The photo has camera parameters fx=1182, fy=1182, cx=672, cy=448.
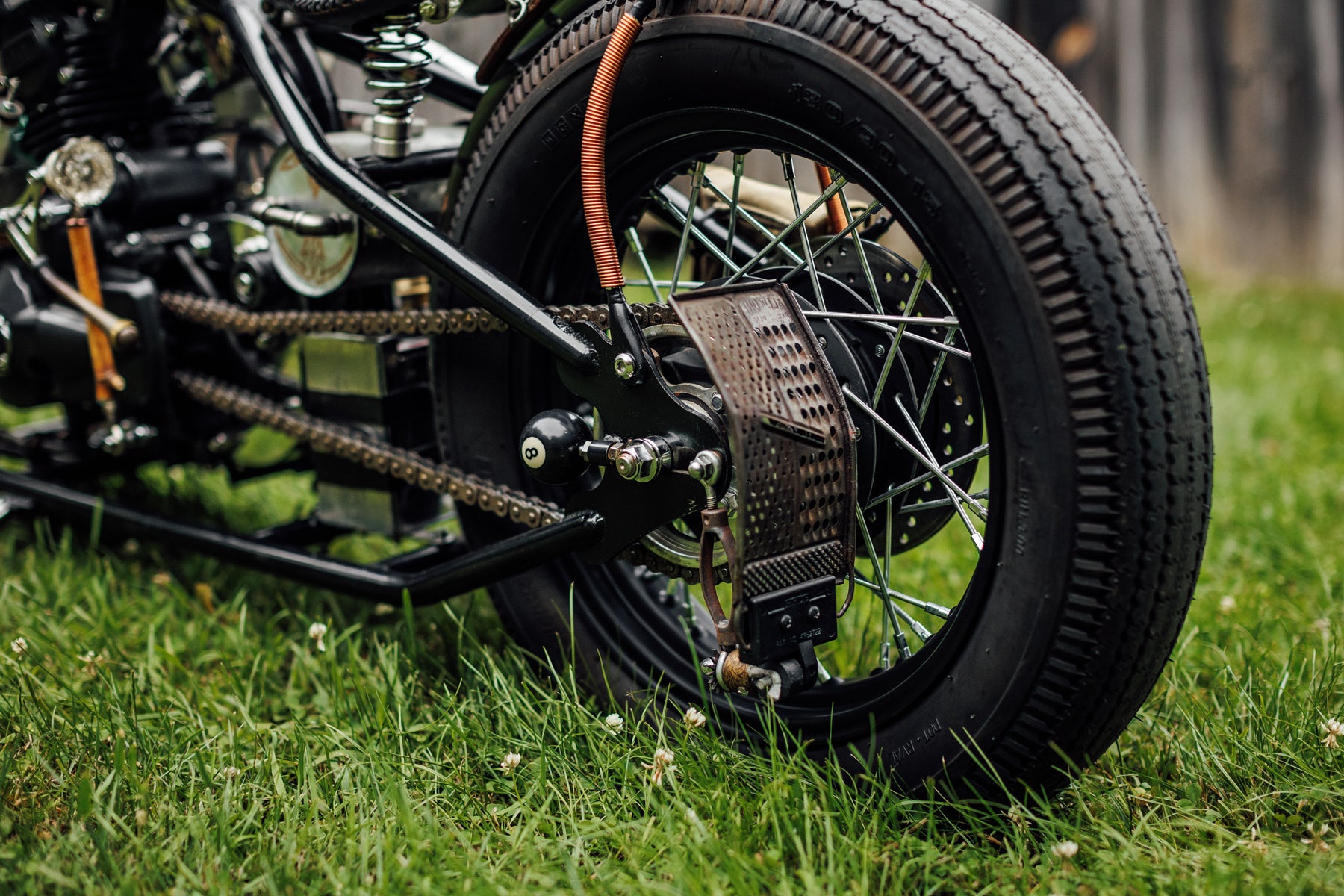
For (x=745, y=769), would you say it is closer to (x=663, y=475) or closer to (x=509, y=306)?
(x=663, y=475)

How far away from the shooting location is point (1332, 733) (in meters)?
1.59

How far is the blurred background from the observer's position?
5.91 m

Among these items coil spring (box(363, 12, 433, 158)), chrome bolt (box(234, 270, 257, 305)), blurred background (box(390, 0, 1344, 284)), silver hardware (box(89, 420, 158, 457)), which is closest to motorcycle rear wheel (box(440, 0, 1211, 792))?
coil spring (box(363, 12, 433, 158))

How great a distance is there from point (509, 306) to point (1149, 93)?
18.3 ft

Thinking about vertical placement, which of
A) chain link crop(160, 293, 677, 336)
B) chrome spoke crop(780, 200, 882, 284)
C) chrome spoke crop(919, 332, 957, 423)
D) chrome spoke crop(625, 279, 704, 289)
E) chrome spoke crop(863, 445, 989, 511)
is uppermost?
chrome spoke crop(780, 200, 882, 284)

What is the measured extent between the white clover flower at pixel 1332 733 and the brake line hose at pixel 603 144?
3.67ft

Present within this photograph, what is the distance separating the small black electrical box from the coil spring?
3.57ft

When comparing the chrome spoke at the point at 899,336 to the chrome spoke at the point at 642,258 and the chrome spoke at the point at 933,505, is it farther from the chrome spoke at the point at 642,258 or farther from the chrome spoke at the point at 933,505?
the chrome spoke at the point at 642,258

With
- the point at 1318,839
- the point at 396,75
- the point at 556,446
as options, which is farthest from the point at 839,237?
the point at 1318,839

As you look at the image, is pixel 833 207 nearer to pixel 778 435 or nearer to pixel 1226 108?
pixel 778 435

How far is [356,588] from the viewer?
2021 mm

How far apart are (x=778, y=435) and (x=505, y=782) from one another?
2.03ft

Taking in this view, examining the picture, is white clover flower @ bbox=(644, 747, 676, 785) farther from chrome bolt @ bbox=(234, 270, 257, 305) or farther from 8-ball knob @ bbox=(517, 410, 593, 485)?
chrome bolt @ bbox=(234, 270, 257, 305)

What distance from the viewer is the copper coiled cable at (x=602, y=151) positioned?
5.18 feet
